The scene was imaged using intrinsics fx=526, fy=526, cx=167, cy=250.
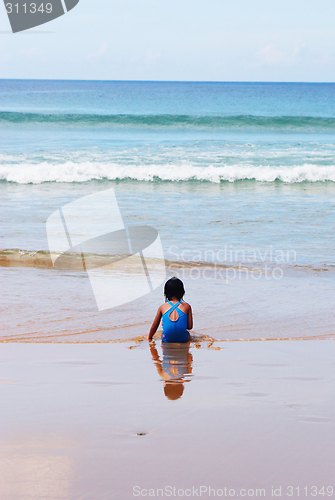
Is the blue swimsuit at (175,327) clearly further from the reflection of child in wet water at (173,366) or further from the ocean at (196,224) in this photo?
the ocean at (196,224)

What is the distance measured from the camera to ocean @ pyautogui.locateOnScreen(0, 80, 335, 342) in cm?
562

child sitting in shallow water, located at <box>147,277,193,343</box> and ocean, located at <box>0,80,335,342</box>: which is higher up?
child sitting in shallow water, located at <box>147,277,193,343</box>

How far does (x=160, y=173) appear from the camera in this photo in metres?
18.1

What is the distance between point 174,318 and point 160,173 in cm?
1374

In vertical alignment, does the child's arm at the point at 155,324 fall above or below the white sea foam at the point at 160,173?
above

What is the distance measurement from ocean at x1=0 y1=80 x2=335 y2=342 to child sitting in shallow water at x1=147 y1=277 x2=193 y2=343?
454 millimetres

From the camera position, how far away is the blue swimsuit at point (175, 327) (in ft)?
15.6

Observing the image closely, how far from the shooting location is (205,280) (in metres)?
7.12

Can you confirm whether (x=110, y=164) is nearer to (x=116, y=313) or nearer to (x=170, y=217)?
(x=170, y=217)

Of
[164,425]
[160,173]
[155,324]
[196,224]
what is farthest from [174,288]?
[160,173]

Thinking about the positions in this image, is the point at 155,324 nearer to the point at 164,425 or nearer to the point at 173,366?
the point at 173,366

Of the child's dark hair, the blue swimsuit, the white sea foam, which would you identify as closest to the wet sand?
the blue swimsuit

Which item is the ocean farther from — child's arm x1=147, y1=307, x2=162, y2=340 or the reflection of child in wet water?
the reflection of child in wet water

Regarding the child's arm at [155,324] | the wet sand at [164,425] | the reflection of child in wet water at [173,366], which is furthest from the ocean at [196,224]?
the wet sand at [164,425]
